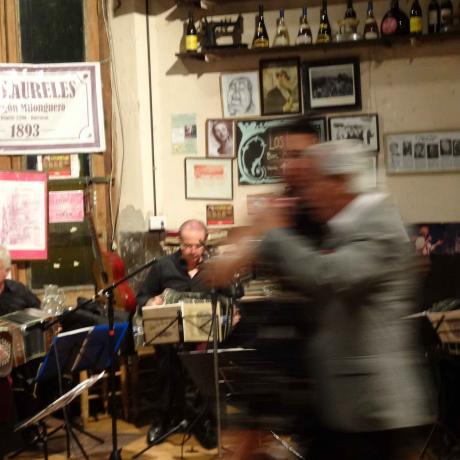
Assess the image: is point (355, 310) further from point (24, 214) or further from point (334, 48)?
point (24, 214)

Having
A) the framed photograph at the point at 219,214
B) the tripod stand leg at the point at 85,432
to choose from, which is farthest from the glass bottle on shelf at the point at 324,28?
the tripod stand leg at the point at 85,432

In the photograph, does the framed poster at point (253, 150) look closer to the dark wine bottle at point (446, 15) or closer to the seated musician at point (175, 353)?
the seated musician at point (175, 353)

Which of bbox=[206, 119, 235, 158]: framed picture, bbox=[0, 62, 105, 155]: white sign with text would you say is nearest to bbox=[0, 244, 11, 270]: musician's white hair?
bbox=[0, 62, 105, 155]: white sign with text

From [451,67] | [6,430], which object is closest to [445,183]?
[451,67]

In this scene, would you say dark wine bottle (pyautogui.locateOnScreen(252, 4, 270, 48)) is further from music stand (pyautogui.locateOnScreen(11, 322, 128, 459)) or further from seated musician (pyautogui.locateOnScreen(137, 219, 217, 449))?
music stand (pyautogui.locateOnScreen(11, 322, 128, 459))

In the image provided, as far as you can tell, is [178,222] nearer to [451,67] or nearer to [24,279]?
[24,279]

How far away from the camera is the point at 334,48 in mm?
5496

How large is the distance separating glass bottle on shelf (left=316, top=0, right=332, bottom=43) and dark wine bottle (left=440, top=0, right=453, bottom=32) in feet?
2.37

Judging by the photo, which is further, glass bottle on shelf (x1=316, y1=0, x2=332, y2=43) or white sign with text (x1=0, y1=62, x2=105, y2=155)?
white sign with text (x1=0, y1=62, x2=105, y2=155)

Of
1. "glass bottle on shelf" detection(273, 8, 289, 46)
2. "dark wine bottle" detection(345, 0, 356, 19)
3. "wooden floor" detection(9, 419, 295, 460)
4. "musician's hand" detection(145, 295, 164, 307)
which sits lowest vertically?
"wooden floor" detection(9, 419, 295, 460)

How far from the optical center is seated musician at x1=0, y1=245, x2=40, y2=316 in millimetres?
4922

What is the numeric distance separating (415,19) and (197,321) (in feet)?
8.00

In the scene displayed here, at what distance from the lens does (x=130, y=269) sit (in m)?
5.65

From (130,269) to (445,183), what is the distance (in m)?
2.20
